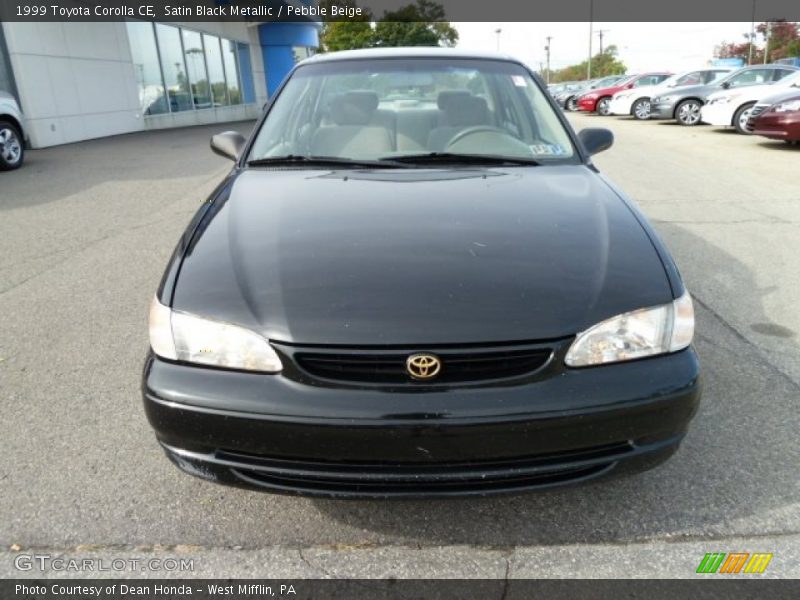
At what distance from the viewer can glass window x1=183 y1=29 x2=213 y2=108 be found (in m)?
19.8

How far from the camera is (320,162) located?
3018 millimetres

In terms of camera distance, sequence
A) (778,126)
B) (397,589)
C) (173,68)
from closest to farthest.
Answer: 1. (397,589)
2. (778,126)
3. (173,68)

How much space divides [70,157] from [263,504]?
11.0 m

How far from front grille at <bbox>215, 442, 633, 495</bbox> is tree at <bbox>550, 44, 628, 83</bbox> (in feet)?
265

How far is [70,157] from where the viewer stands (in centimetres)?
1132

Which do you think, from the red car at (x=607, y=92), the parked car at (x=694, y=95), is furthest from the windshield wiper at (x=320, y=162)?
the red car at (x=607, y=92)

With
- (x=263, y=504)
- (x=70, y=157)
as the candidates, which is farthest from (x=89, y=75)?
(x=263, y=504)

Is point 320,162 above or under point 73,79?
under

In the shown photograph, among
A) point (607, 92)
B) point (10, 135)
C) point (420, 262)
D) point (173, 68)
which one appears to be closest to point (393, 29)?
point (607, 92)

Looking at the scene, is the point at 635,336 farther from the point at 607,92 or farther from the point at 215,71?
the point at 607,92

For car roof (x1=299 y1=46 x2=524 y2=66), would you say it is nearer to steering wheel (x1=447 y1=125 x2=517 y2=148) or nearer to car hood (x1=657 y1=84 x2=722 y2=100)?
steering wheel (x1=447 y1=125 x2=517 y2=148)

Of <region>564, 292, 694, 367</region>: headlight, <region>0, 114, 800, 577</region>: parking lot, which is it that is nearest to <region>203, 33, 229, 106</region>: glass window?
<region>0, 114, 800, 577</region>: parking lot

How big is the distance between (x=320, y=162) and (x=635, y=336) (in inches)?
67.3

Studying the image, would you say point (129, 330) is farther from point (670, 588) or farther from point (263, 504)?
point (670, 588)
